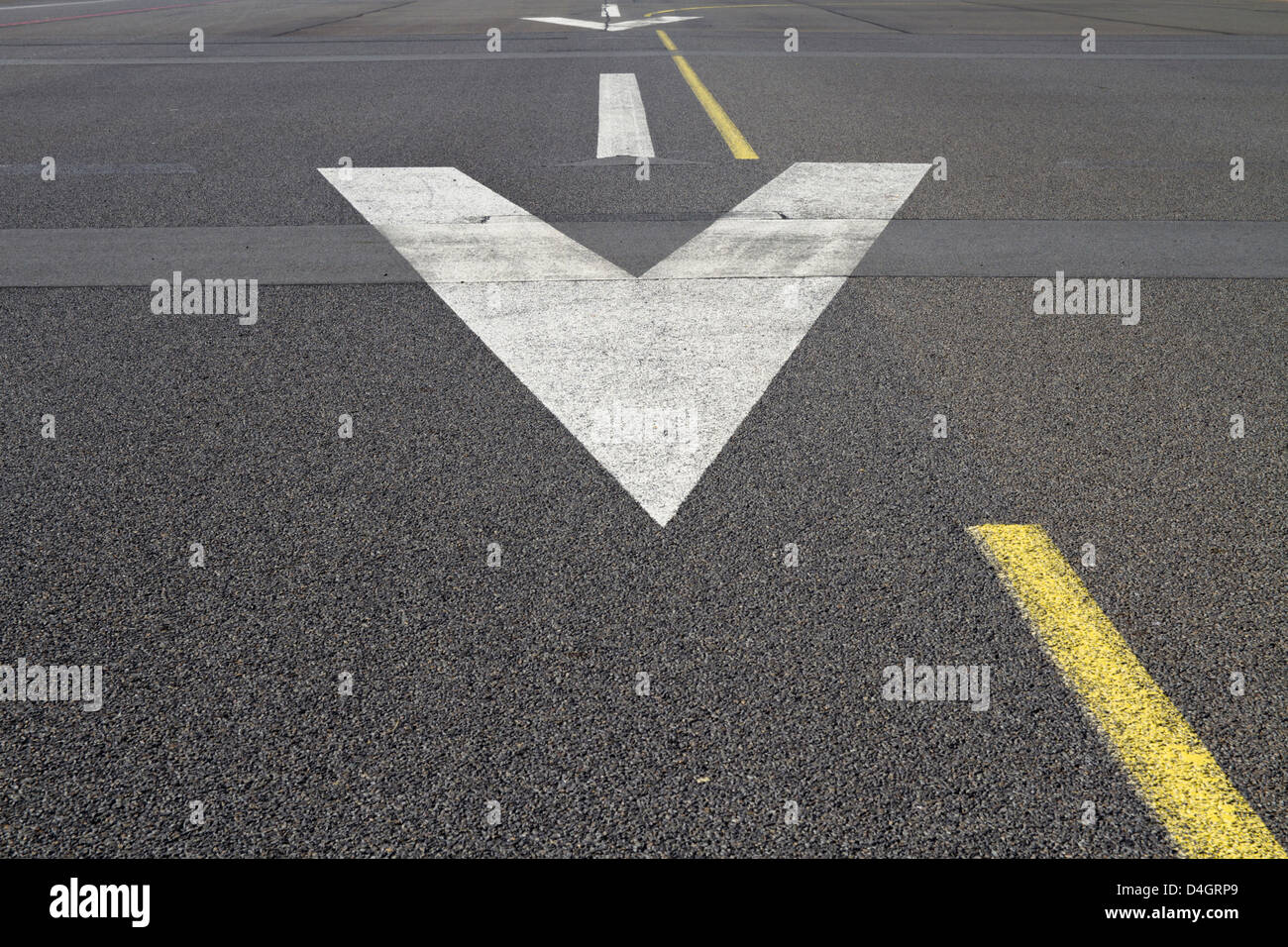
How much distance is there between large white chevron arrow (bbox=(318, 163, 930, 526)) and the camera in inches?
161

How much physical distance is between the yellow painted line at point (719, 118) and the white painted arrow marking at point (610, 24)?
550 centimetres

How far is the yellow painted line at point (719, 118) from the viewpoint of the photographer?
8.55 meters

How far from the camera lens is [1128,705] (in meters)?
2.60

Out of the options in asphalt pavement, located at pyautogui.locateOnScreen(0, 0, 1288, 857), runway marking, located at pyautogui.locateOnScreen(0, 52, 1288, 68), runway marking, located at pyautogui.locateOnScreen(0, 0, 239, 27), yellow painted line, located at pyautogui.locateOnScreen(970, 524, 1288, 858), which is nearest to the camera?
yellow painted line, located at pyautogui.locateOnScreen(970, 524, 1288, 858)

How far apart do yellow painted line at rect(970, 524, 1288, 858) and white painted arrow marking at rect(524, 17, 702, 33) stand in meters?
16.9

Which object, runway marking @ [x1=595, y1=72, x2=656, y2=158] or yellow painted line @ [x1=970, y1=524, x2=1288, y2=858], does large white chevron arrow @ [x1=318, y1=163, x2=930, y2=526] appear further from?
runway marking @ [x1=595, y1=72, x2=656, y2=158]

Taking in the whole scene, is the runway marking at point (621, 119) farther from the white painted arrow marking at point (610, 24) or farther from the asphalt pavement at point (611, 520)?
the white painted arrow marking at point (610, 24)

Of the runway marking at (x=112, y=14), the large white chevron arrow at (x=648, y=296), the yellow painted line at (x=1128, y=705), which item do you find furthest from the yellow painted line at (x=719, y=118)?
the runway marking at (x=112, y=14)

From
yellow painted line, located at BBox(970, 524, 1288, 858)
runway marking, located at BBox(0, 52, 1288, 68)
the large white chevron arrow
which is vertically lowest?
yellow painted line, located at BBox(970, 524, 1288, 858)

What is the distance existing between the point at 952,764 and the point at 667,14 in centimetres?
2119

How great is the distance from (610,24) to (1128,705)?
1896cm

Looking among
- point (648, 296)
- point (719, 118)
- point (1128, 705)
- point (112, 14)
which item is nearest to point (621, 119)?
point (719, 118)

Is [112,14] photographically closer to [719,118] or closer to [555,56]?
[555,56]

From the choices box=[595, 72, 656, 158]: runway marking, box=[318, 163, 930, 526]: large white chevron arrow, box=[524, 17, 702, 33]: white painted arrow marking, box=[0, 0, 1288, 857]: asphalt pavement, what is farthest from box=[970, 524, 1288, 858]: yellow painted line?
box=[524, 17, 702, 33]: white painted arrow marking
